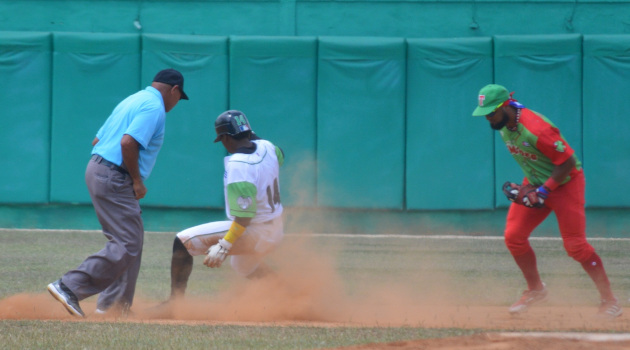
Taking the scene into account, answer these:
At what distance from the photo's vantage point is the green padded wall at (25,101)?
14.0 m

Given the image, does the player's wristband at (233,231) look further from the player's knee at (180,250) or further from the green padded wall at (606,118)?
the green padded wall at (606,118)

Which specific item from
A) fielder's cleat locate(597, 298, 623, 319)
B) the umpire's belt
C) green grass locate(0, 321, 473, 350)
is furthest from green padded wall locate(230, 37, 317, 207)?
green grass locate(0, 321, 473, 350)

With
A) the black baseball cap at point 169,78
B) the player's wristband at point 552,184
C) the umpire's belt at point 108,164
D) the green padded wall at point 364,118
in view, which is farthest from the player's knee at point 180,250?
the green padded wall at point 364,118

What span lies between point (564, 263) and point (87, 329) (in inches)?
267

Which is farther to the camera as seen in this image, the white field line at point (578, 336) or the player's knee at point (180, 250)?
the player's knee at point (180, 250)

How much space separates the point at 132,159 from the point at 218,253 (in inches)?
39.0

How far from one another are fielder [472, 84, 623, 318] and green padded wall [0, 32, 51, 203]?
9035 millimetres

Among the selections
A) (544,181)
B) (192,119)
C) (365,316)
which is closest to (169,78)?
(365,316)

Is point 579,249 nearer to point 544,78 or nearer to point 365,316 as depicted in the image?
point 365,316

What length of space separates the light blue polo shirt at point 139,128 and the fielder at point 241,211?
50cm

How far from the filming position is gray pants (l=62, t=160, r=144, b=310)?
6.44m

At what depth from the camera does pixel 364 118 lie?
14.2 m

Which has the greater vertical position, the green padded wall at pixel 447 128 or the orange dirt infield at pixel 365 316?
the green padded wall at pixel 447 128

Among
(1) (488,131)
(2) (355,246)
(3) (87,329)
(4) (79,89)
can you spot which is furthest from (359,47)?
(3) (87,329)
